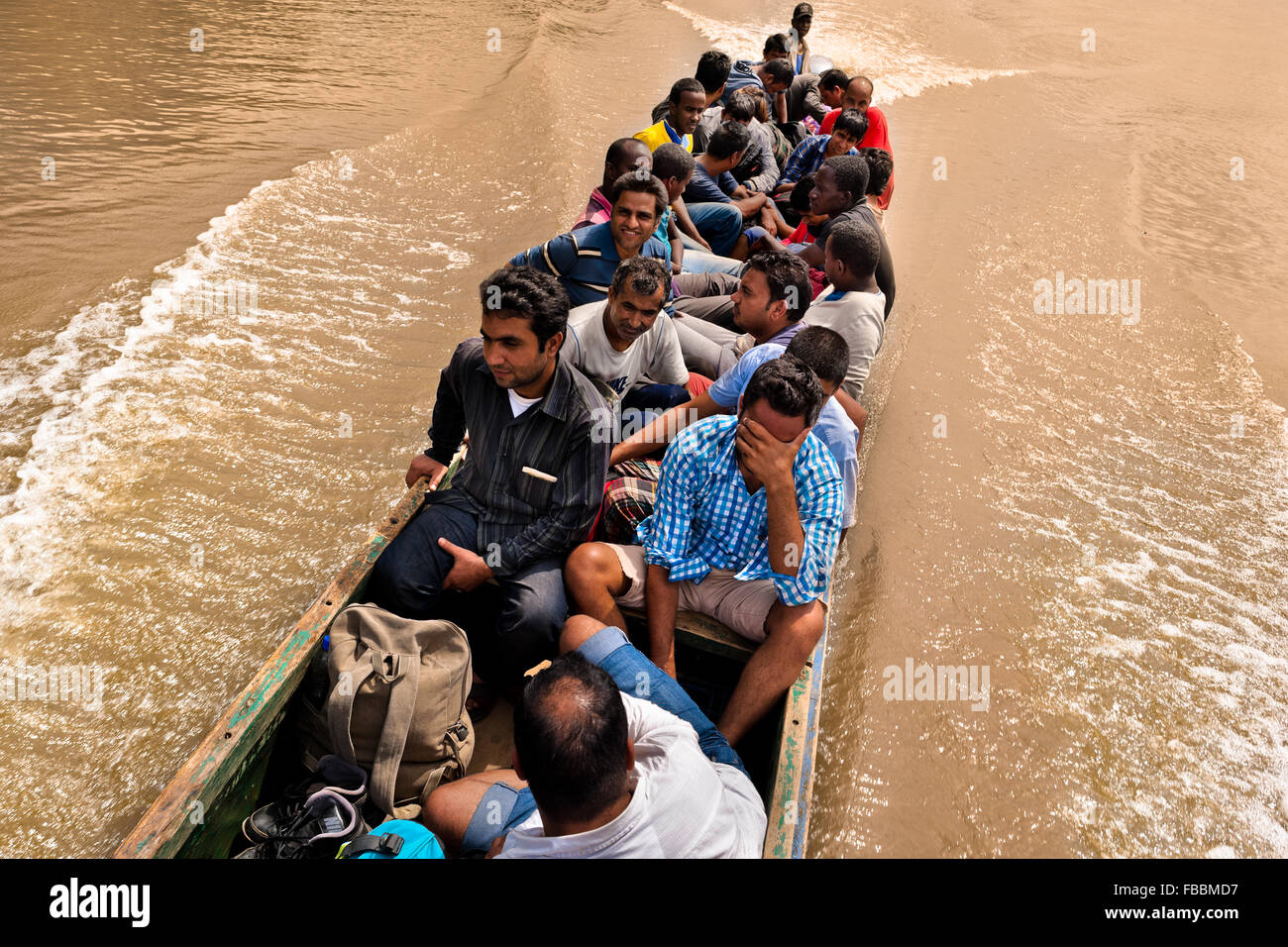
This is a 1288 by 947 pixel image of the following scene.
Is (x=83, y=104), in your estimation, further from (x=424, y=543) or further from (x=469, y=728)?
(x=469, y=728)

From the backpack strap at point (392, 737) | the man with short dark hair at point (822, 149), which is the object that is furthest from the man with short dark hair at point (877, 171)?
the backpack strap at point (392, 737)

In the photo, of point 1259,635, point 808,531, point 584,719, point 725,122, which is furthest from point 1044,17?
point 584,719

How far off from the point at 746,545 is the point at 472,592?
0.97 m

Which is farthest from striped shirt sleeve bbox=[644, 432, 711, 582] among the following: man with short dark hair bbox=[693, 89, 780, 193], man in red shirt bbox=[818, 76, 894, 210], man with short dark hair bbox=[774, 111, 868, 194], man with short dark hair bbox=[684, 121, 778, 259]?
man in red shirt bbox=[818, 76, 894, 210]

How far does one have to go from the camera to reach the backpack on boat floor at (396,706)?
7.61 ft

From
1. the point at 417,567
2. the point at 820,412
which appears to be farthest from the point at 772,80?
the point at 417,567

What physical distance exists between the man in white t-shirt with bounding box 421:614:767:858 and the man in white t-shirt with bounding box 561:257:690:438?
5.41 feet

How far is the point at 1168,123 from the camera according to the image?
1294 centimetres

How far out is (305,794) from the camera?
2.29 m

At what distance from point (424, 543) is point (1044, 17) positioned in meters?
20.8

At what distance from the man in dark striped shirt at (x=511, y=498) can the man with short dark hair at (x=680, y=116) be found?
3696 mm

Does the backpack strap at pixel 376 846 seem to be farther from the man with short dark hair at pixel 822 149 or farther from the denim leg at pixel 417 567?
the man with short dark hair at pixel 822 149

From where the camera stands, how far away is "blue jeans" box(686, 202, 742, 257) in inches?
235

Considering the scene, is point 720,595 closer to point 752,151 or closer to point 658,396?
point 658,396
